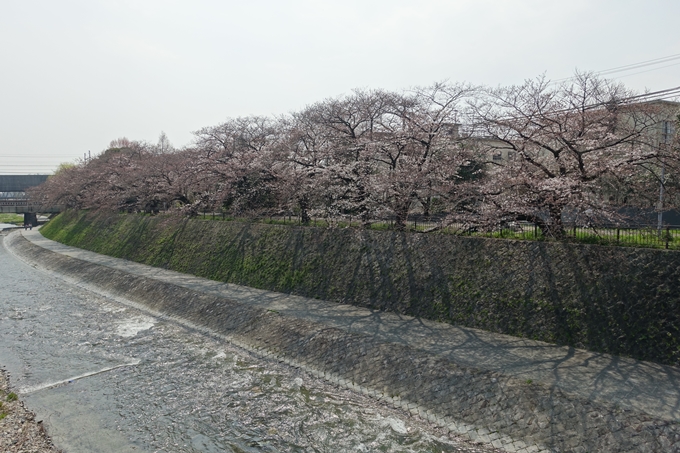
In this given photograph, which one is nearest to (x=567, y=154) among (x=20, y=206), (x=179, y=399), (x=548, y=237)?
(x=548, y=237)

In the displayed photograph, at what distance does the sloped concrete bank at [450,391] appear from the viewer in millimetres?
7762

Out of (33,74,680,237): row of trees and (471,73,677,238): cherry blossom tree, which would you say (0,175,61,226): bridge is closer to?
(33,74,680,237): row of trees

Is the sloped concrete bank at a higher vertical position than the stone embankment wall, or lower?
lower

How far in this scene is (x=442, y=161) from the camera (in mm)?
16922

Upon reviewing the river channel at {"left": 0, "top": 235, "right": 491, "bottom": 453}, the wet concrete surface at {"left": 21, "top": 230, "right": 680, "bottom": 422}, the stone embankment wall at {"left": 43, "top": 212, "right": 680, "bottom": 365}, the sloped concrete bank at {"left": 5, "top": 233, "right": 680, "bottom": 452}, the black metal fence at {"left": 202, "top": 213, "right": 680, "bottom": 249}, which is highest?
the black metal fence at {"left": 202, "top": 213, "right": 680, "bottom": 249}

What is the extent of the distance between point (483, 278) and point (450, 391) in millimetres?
4737

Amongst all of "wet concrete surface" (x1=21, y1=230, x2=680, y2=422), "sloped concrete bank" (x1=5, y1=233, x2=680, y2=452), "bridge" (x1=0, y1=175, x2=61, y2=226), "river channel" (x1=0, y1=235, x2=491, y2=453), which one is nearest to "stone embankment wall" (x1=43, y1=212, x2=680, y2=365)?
"wet concrete surface" (x1=21, y1=230, x2=680, y2=422)

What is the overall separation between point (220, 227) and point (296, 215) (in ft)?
16.6

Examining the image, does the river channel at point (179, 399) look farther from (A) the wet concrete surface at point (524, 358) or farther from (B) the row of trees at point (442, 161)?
(B) the row of trees at point (442, 161)

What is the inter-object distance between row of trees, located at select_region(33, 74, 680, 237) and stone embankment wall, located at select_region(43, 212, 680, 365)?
108 cm

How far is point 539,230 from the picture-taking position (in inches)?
556

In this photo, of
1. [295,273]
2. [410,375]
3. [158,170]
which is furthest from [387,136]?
[158,170]

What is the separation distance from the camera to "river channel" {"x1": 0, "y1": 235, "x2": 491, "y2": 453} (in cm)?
889

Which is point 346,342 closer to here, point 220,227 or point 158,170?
point 220,227
